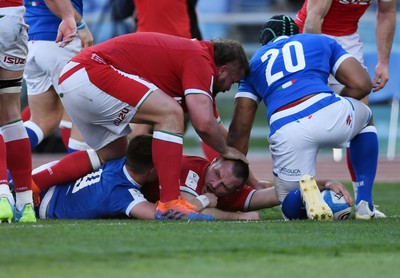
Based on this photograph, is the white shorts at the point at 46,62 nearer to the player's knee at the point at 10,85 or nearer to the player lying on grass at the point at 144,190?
the player lying on grass at the point at 144,190

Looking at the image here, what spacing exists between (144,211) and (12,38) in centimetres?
143

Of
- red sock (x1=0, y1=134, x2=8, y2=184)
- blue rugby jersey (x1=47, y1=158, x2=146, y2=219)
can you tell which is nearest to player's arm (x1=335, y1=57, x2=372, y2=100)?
blue rugby jersey (x1=47, y1=158, x2=146, y2=219)

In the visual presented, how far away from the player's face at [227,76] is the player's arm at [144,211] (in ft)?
3.03

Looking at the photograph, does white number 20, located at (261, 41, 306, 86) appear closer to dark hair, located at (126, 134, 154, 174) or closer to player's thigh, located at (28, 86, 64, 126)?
dark hair, located at (126, 134, 154, 174)

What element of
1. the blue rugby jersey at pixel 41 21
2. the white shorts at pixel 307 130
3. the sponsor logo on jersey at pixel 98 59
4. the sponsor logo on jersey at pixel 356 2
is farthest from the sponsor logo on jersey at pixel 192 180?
the blue rugby jersey at pixel 41 21

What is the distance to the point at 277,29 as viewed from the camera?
7238 millimetres

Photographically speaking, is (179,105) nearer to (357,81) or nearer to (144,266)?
(357,81)

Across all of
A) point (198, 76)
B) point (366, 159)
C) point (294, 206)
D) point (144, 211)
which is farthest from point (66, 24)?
point (366, 159)

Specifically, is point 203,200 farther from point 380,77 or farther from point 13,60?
point 380,77

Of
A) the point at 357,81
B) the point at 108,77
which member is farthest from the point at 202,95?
the point at 357,81

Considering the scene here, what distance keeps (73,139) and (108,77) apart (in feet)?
6.64

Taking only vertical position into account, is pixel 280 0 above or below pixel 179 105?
below

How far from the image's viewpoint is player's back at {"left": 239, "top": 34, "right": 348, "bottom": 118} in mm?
6617

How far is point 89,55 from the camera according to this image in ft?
21.8
